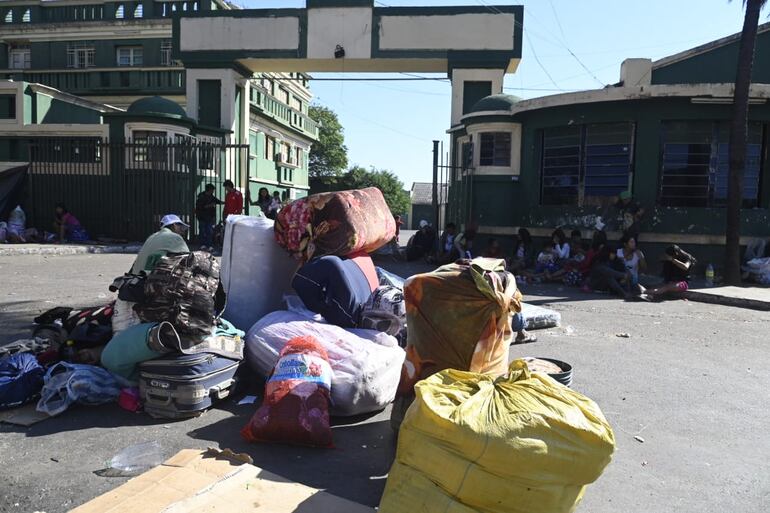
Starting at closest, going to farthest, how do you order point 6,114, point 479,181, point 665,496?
point 665,496 < point 479,181 < point 6,114

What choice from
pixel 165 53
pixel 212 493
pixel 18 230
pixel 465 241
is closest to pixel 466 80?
pixel 465 241

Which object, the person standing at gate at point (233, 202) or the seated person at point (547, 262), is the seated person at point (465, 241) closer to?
the seated person at point (547, 262)

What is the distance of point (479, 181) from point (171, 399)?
37.0ft

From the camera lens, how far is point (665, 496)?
2912 mm

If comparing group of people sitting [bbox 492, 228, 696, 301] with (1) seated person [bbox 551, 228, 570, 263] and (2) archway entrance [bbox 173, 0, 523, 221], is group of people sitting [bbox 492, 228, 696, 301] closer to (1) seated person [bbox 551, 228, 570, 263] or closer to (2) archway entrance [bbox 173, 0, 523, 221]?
(1) seated person [bbox 551, 228, 570, 263]

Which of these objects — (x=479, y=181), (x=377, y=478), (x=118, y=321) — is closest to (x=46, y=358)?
(x=118, y=321)

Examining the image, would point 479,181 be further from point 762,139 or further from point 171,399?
point 171,399

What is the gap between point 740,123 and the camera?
34.2ft

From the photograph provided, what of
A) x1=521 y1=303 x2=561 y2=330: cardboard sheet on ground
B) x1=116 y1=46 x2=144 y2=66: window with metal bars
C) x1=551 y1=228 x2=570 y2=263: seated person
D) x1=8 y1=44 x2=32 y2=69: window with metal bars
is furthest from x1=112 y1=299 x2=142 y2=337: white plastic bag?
x1=8 y1=44 x2=32 y2=69: window with metal bars

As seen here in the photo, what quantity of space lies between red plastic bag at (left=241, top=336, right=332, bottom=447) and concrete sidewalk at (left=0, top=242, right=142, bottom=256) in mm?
11219

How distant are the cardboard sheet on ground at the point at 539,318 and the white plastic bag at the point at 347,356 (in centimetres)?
268

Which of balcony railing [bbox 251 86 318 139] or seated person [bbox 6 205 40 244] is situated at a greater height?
balcony railing [bbox 251 86 318 139]

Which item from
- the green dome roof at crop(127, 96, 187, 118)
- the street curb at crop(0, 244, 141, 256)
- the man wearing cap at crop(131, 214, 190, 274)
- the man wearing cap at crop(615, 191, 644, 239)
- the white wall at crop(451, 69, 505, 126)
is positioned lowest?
the street curb at crop(0, 244, 141, 256)

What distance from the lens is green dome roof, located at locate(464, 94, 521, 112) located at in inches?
547
